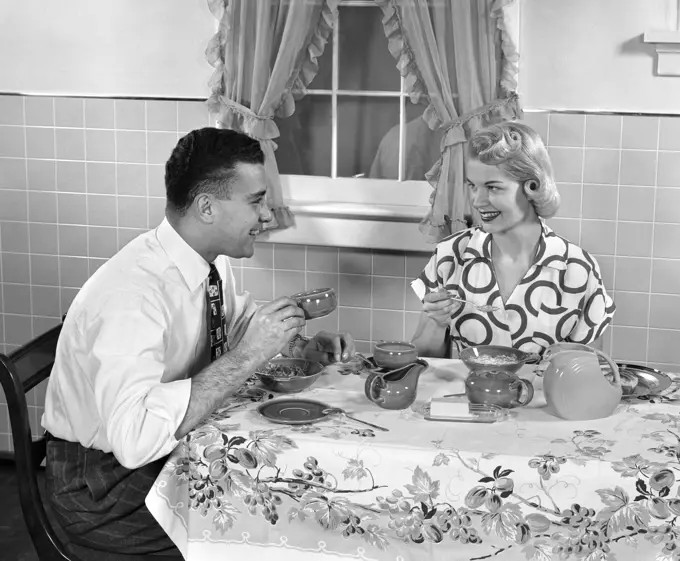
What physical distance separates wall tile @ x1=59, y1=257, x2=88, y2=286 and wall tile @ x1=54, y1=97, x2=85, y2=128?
1.87 ft

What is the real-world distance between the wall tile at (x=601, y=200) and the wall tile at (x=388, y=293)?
0.78 metres

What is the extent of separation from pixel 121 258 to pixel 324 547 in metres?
0.82

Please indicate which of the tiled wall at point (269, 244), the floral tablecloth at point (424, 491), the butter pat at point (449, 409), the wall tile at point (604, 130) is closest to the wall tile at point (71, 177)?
the tiled wall at point (269, 244)

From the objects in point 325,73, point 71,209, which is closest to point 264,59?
point 325,73

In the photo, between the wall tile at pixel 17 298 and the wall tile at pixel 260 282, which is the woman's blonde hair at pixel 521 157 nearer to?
the wall tile at pixel 260 282

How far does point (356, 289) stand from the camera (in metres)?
3.90

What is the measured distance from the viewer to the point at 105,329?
2023 mm

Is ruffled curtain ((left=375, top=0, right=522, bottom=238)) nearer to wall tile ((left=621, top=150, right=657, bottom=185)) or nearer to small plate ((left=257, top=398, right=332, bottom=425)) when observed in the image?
wall tile ((left=621, top=150, right=657, bottom=185))

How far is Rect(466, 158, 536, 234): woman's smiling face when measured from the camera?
2801mm

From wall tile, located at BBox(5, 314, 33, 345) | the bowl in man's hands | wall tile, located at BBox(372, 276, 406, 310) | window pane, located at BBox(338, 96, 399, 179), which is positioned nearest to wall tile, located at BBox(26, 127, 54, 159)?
wall tile, located at BBox(5, 314, 33, 345)

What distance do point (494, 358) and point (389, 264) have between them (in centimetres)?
150

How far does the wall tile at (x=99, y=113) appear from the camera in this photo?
13.0 feet

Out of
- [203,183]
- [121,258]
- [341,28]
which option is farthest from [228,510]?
[341,28]

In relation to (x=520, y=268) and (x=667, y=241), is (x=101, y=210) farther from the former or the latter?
(x=667, y=241)
